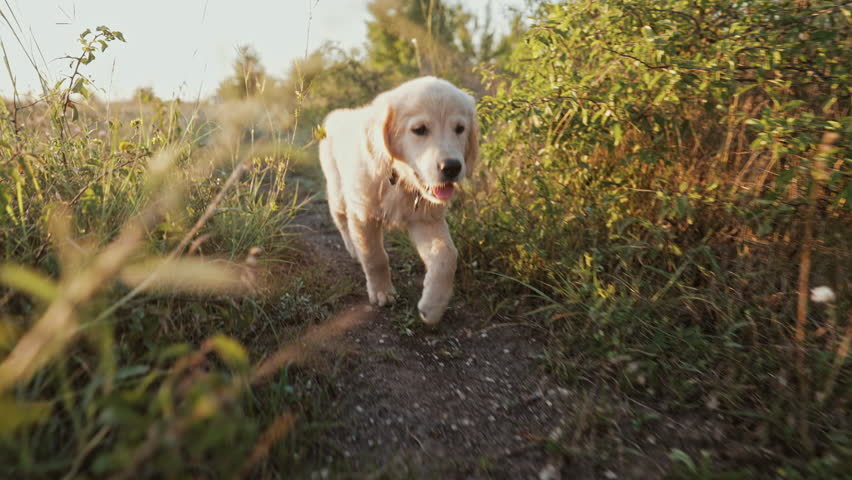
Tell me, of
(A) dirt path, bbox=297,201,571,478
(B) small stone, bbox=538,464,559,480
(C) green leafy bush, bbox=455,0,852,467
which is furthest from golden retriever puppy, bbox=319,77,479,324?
(B) small stone, bbox=538,464,559,480

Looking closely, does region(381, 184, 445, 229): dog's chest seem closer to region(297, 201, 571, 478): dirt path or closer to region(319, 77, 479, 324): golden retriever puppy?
region(319, 77, 479, 324): golden retriever puppy

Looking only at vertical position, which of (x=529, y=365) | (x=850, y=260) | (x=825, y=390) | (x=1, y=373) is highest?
(x=1, y=373)

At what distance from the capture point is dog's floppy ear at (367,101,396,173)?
7.84 feet

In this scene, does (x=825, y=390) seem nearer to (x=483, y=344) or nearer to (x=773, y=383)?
(x=773, y=383)

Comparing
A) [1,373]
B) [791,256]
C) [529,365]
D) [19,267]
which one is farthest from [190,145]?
[791,256]

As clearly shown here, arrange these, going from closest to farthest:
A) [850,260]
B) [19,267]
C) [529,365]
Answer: [19,267]
[850,260]
[529,365]

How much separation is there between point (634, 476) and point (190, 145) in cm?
248

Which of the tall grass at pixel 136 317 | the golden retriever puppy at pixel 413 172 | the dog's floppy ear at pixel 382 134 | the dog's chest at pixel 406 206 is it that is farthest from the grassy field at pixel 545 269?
the dog's chest at pixel 406 206

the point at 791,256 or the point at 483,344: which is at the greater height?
the point at 791,256

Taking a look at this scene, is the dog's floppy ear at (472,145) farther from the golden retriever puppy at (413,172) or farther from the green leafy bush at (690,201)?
the green leafy bush at (690,201)

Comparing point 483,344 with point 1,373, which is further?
point 483,344

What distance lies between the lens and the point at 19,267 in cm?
139

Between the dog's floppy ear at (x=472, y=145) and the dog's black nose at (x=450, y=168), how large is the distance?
0.35 meters

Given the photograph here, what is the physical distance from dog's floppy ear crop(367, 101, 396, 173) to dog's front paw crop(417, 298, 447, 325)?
2.66 ft
